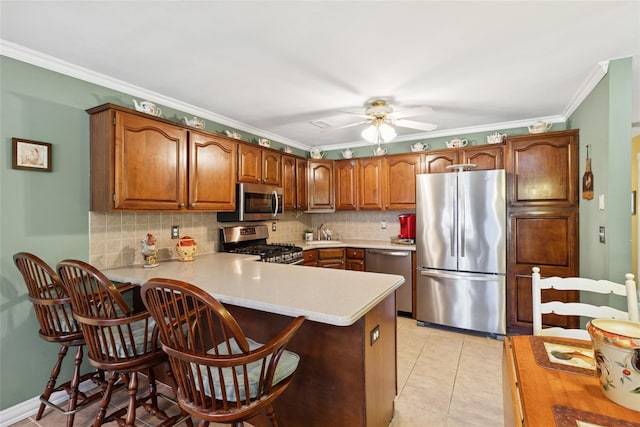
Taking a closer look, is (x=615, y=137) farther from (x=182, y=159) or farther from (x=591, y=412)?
(x=182, y=159)

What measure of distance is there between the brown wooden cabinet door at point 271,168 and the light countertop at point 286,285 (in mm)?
1376

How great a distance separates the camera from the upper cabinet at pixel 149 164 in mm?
2240

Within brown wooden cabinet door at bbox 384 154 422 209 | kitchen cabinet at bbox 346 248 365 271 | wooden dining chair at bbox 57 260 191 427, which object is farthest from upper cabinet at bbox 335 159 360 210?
wooden dining chair at bbox 57 260 191 427

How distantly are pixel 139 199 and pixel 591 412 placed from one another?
278 centimetres

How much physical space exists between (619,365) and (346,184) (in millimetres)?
3878

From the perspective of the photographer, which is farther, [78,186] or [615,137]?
[78,186]

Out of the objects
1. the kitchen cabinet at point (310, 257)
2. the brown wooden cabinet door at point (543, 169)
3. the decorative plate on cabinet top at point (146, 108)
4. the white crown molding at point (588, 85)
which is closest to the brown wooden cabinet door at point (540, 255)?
the brown wooden cabinet door at point (543, 169)

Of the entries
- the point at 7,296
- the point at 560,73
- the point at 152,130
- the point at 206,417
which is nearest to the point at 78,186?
the point at 152,130

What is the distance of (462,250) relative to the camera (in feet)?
11.1

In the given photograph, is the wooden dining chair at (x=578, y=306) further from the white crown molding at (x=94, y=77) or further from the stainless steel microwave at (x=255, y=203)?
the white crown molding at (x=94, y=77)

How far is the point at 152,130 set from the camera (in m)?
2.46

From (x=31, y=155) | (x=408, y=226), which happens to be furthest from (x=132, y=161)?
(x=408, y=226)

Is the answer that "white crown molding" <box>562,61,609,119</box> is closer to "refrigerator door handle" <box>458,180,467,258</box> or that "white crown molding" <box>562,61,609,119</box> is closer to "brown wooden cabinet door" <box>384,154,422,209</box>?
"refrigerator door handle" <box>458,180,467,258</box>

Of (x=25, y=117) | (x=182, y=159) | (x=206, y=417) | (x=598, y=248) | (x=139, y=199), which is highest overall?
(x=25, y=117)
